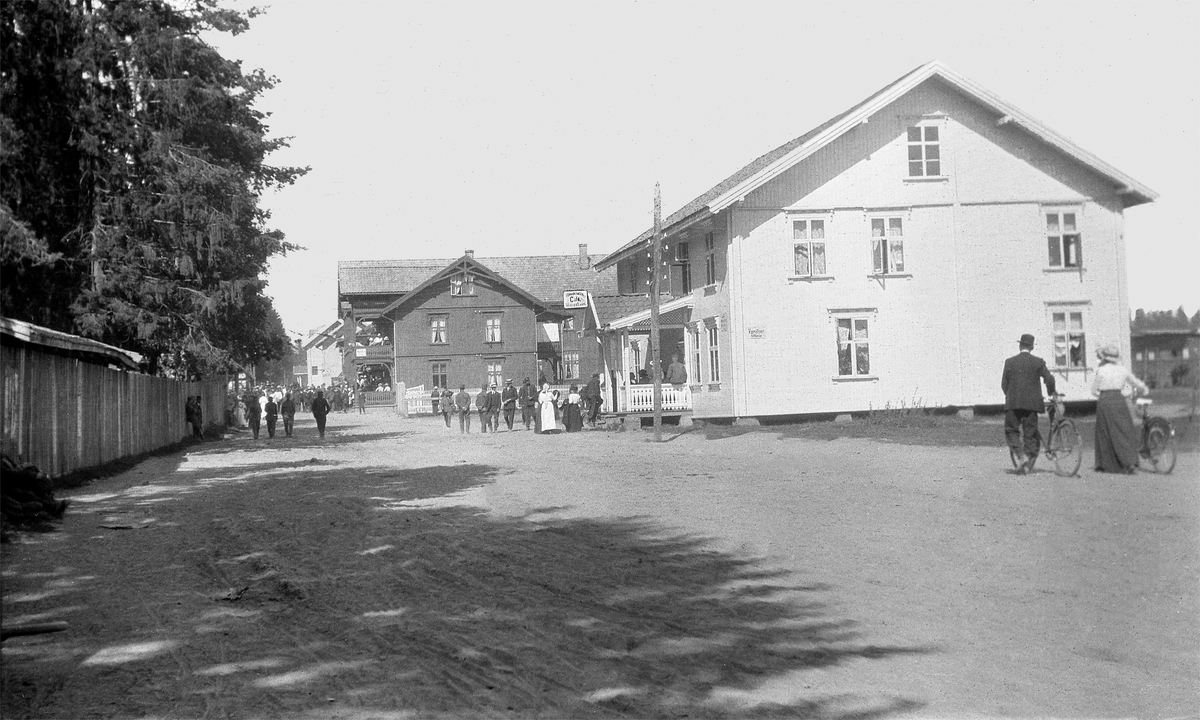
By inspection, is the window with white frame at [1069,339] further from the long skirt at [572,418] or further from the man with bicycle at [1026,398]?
the long skirt at [572,418]

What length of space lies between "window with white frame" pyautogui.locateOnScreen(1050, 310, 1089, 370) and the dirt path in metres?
12.6

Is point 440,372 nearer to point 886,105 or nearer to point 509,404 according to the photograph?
point 509,404

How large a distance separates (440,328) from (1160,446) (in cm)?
6216

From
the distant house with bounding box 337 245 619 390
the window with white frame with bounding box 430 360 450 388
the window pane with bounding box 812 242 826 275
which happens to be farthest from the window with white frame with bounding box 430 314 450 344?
the window pane with bounding box 812 242 826 275

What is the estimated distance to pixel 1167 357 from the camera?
431 inches

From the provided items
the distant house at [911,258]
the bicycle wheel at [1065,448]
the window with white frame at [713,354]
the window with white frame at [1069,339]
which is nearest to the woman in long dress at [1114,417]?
the bicycle wheel at [1065,448]

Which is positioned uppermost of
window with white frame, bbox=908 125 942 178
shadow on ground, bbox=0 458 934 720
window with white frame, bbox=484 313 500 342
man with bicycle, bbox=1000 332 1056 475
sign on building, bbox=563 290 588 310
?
window with white frame, bbox=908 125 942 178

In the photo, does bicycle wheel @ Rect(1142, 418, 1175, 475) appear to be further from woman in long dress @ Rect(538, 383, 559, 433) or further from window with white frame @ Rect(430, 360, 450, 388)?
window with white frame @ Rect(430, 360, 450, 388)

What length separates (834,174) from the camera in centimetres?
2991

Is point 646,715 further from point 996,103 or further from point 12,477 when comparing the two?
point 996,103

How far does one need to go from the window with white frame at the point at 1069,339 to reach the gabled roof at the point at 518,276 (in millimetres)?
55034

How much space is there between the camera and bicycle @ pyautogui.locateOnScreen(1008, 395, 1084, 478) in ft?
44.9

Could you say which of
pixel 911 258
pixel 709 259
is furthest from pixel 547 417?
pixel 911 258

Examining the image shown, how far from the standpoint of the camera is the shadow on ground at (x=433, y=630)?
571 centimetres
